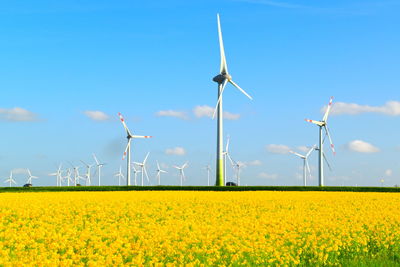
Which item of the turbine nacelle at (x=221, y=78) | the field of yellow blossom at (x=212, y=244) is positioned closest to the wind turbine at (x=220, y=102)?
the turbine nacelle at (x=221, y=78)

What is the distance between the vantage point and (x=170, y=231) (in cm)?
1730

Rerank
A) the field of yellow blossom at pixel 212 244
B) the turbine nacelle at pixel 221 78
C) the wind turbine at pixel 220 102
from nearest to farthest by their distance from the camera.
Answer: the field of yellow blossom at pixel 212 244
the wind turbine at pixel 220 102
the turbine nacelle at pixel 221 78

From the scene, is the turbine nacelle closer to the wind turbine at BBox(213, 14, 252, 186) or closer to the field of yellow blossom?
the wind turbine at BBox(213, 14, 252, 186)

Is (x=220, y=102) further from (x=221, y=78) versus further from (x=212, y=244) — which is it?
(x=212, y=244)

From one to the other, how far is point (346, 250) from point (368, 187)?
1829 inches

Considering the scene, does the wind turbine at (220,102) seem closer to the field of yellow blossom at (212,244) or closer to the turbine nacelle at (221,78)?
the turbine nacelle at (221,78)

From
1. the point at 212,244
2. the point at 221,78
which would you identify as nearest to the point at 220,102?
the point at 221,78

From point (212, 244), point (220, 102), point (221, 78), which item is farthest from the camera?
point (221, 78)

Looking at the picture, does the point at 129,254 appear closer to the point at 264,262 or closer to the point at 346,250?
the point at 264,262

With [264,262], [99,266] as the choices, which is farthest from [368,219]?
[99,266]

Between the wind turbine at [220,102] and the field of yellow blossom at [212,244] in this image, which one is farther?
the wind turbine at [220,102]

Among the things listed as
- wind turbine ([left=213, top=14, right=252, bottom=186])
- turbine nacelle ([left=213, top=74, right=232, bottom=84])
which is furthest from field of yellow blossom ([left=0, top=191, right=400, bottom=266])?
turbine nacelle ([left=213, top=74, right=232, bottom=84])

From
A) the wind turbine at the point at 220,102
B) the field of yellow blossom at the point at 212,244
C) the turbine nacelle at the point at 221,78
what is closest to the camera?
the field of yellow blossom at the point at 212,244

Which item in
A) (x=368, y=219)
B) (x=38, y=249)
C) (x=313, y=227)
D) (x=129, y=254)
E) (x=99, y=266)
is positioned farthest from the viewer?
(x=368, y=219)
